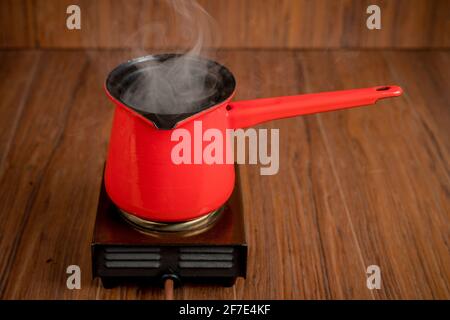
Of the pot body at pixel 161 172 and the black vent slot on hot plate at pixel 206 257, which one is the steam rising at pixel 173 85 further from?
the black vent slot on hot plate at pixel 206 257

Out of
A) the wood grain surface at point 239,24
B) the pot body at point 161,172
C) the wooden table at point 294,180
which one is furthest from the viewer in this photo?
the wood grain surface at point 239,24

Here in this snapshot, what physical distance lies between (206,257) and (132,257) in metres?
0.11

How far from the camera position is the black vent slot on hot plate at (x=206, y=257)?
1075mm

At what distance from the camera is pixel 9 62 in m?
1.80

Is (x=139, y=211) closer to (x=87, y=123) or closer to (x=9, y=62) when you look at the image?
(x=87, y=123)

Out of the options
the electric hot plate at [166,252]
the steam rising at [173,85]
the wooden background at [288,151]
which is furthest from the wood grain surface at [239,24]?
the electric hot plate at [166,252]

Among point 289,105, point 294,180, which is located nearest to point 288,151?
point 294,180

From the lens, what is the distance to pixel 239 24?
1851 millimetres

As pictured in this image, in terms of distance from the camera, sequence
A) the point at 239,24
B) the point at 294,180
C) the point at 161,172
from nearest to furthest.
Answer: the point at 161,172, the point at 294,180, the point at 239,24

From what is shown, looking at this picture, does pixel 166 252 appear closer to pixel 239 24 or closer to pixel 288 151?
pixel 288 151

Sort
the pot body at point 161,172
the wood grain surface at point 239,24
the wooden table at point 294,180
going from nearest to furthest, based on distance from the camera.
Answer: the pot body at point 161,172
the wooden table at point 294,180
the wood grain surface at point 239,24

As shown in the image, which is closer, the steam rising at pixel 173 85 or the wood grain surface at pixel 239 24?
the steam rising at pixel 173 85

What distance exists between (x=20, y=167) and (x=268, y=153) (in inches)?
19.8

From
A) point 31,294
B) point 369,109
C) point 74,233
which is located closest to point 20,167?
point 74,233
